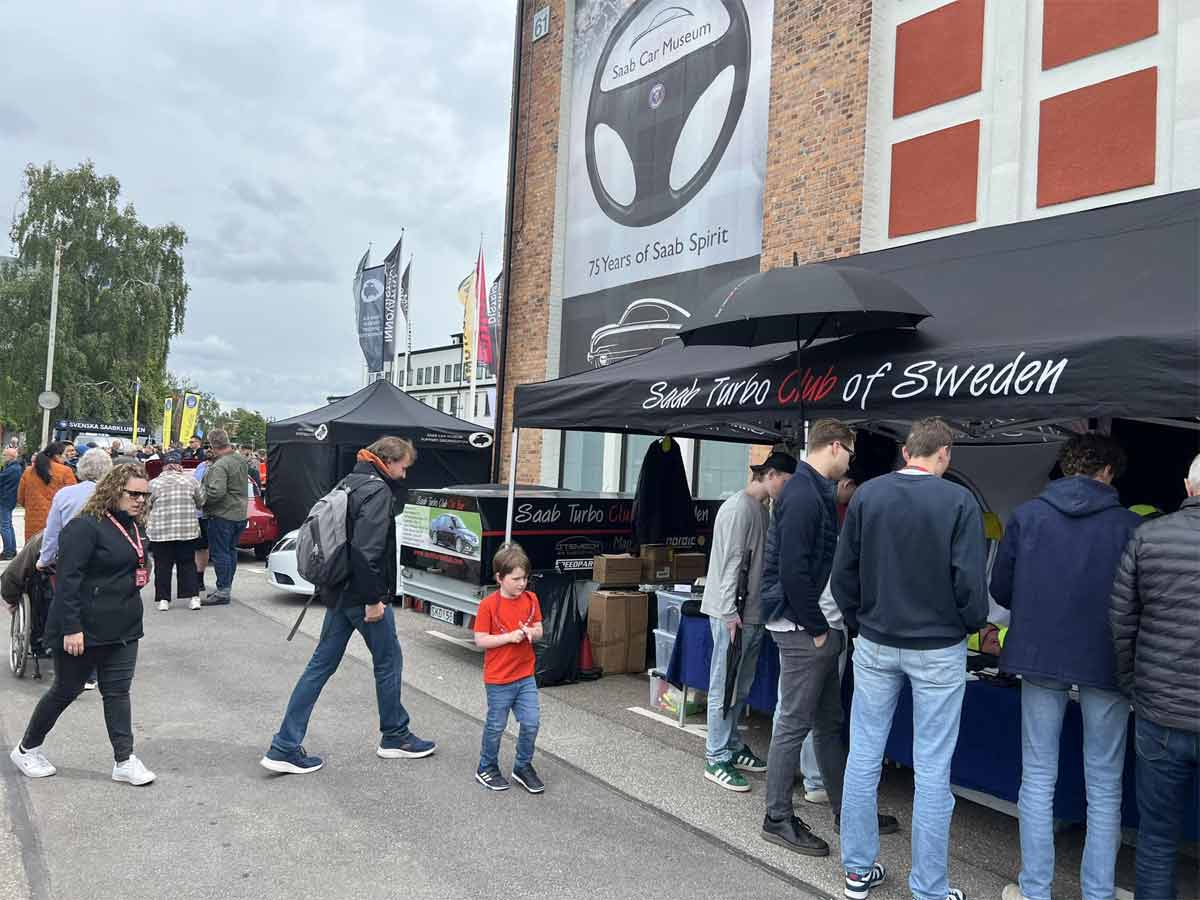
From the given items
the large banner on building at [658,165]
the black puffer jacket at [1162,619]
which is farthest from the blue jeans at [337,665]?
the large banner on building at [658,165]

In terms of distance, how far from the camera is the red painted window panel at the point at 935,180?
8.46 meters

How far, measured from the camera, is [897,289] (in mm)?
5004

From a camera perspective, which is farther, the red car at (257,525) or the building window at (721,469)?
the red car at (257,525)

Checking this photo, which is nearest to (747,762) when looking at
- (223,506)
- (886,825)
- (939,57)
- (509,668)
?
(886,825)

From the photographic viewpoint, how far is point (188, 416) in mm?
33656

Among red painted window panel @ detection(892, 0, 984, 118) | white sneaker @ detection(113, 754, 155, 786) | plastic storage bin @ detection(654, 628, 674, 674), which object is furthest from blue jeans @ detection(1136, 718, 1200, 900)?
red painted window panel @ detection(892, 0, 984, 118)

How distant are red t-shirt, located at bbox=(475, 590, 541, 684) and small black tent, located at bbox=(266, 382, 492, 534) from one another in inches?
351

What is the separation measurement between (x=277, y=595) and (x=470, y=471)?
13.7ft

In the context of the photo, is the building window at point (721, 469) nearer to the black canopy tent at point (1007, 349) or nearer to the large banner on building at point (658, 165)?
the large banner on building at point (658, 165)

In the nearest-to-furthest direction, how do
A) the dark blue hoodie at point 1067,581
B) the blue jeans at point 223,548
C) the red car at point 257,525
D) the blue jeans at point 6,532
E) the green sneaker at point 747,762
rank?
the dark blue hoodie at point 1067,581 → the green sneaker at point 747,762 → the blue jeans at point 223,548 → the blue jeans at point 6,532 → the red car at point 257,525

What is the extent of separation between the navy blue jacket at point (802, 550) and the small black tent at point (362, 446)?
32.3ft

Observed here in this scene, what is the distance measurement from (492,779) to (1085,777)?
2.80 m

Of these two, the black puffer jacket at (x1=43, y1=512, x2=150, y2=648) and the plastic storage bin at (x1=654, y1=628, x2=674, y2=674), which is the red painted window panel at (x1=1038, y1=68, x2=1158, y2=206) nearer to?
the plastic storage bin at (x1=654, y1=628, x2=674, y2=674)

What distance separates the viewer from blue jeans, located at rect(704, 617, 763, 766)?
16.6 feet
